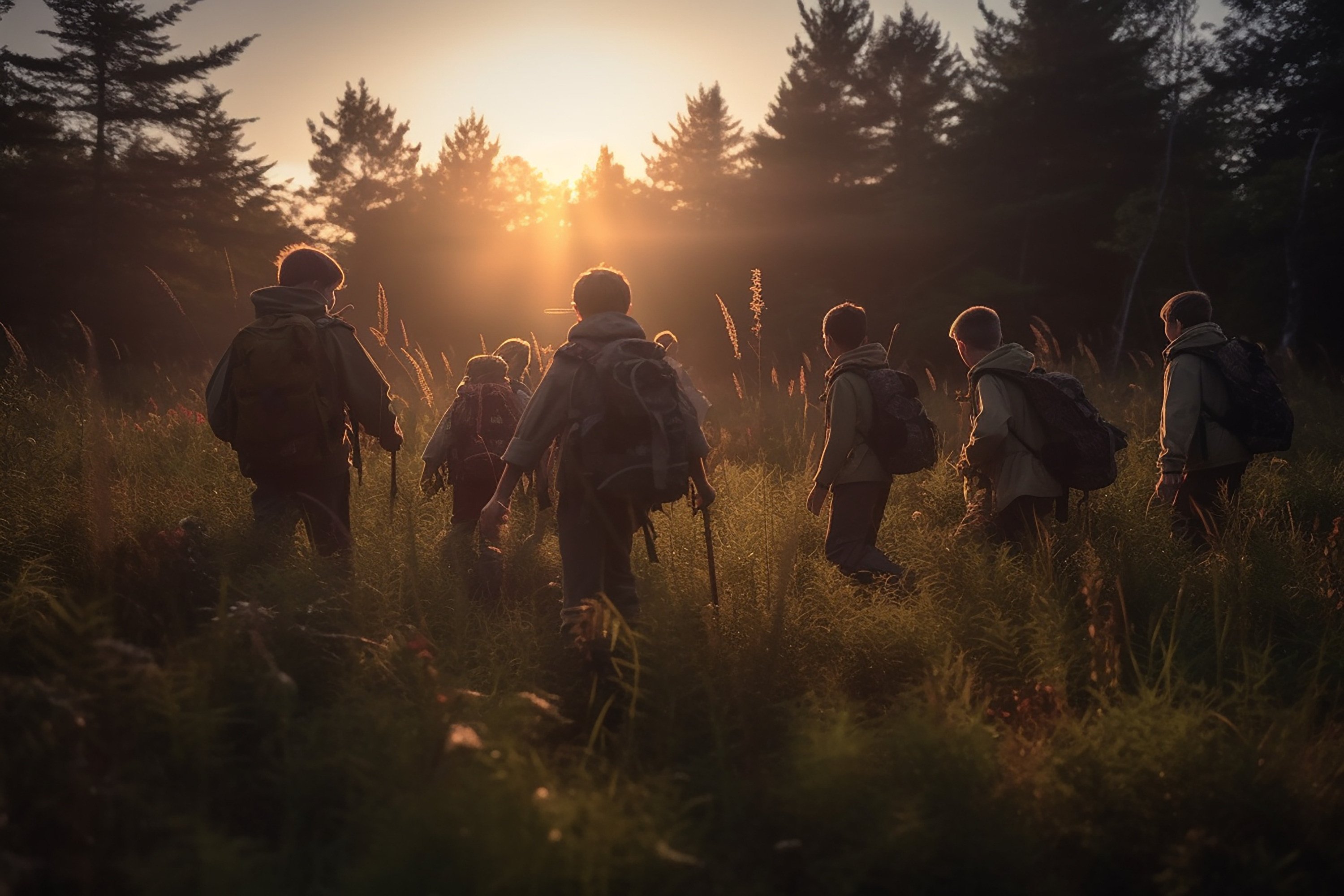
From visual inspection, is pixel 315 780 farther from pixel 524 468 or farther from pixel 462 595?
pixel 462 595

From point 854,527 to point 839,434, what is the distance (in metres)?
0.54

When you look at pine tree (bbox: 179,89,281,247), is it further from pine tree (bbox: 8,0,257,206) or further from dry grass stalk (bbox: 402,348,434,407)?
dry grass stalk (bbox: 402,348,434,407)

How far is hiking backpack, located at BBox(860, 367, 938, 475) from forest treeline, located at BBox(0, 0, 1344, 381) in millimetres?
17155

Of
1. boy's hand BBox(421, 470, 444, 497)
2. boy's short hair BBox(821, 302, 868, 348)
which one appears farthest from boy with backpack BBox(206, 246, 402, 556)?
boy's short hair BBox(821, 302, 868, 348)

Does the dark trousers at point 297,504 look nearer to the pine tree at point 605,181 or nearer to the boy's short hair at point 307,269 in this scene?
the boy's short hair at point 307,269

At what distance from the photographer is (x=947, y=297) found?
22922 millimetres

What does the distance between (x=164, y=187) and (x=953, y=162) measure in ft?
70.6

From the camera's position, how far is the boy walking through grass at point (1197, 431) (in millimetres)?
5098

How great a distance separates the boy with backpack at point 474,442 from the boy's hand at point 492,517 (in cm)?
178

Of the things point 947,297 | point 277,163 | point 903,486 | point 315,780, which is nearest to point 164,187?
point 277,163

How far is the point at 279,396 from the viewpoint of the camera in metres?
4.27

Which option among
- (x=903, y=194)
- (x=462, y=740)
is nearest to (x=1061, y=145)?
(x=903, y=194)

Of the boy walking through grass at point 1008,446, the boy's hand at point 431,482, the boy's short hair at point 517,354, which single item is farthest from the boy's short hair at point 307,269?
the boy walking through grass at point 1008,446

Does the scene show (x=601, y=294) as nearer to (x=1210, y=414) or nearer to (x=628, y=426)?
(x=628, y=426)
